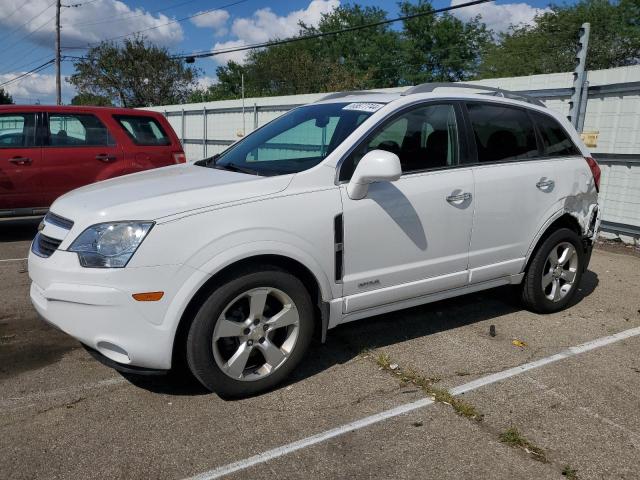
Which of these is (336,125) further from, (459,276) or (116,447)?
(116,447)

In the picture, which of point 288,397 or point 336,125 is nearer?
point 288,397

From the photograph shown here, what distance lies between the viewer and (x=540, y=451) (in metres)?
2.86

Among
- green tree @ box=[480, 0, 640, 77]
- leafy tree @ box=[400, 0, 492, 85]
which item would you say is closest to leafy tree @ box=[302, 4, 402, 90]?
leafy tree @ box=[400, 0, 492, 85]

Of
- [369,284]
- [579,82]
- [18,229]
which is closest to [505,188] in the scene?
[369,284]

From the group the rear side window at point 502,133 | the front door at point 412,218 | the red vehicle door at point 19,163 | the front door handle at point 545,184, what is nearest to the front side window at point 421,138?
the front door at point 412,218

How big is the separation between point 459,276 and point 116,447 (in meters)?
2.57

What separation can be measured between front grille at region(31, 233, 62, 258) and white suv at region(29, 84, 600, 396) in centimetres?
1

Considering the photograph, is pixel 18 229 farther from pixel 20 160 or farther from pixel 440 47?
pixel 440 47

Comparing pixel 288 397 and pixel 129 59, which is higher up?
pixel 129 59

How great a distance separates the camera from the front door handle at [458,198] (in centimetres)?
395

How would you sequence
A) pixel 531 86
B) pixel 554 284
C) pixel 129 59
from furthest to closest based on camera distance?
pixel 129 59
pixel 531 86
pixel 554 284

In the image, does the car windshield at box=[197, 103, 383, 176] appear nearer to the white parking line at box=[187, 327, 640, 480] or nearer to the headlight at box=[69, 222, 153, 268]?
the headlight at box=[69, 222, 153, 268]

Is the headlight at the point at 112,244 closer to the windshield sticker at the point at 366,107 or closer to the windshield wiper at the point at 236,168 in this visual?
the windshield wiper at the point at 236,168

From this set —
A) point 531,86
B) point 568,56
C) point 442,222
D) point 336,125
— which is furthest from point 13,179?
point 568,56
